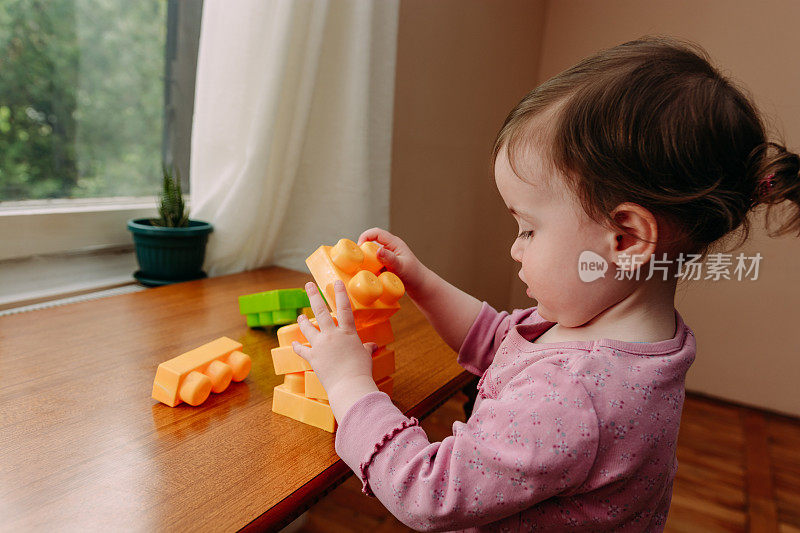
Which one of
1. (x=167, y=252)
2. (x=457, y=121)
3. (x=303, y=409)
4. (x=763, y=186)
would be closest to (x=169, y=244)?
(x=167, y=252)

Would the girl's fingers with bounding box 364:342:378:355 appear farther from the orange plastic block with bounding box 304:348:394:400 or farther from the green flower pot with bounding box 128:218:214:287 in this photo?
the green flower pot with bounding box 128:218:214:287

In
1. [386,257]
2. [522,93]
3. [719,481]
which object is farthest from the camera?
[522,93]

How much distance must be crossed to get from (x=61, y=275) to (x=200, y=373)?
27.7 inches

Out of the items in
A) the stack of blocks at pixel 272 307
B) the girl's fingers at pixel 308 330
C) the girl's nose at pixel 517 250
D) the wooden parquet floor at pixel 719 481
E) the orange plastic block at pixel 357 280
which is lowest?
the wooden parquet floor at pixel 719 481

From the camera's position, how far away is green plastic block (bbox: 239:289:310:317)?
2.99 feet

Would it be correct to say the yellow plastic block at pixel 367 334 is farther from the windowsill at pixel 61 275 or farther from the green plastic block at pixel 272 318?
the windowsill at pixel 61 275

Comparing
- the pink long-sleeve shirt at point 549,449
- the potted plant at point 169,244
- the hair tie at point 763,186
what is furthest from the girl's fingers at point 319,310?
the potted plant at point 169,244

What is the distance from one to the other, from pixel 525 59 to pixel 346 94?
1374mm

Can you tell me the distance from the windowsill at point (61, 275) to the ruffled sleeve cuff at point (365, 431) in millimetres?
840

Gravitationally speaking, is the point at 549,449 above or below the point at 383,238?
below

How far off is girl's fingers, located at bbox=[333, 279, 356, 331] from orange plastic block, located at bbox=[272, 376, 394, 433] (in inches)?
3.5

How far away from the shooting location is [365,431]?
590 millimetres

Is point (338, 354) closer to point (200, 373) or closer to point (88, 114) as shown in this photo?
point (200, 373)

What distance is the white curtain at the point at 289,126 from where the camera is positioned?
1232mm
